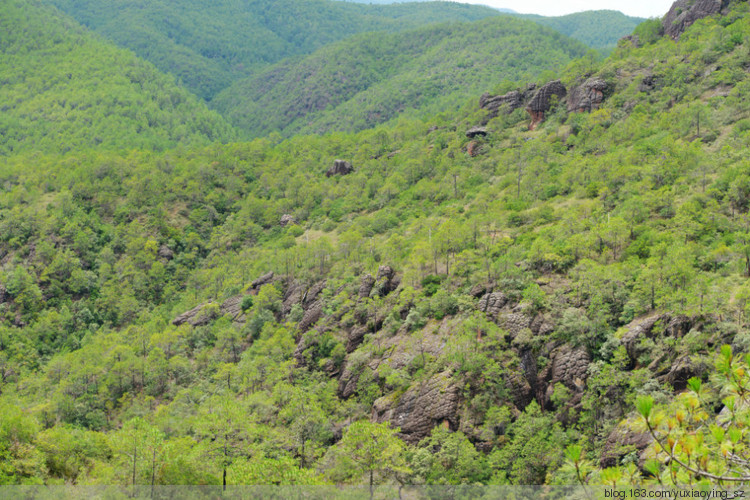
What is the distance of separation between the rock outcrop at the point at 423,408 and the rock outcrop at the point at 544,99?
78859 mm

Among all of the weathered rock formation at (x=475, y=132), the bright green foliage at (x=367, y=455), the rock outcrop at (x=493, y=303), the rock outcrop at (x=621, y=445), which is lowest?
the bright green foliage at (x=367, y=455)

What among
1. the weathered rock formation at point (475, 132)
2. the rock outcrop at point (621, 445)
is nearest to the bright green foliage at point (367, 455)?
the rock outcrop at point (621, 445)

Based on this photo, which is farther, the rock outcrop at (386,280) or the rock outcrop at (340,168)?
the rock outcrop at (340,168)

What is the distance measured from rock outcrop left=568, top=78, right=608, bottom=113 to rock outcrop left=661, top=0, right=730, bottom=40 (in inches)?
882

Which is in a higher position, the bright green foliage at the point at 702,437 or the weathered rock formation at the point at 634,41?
the weathered rock formation at the point at 634,41

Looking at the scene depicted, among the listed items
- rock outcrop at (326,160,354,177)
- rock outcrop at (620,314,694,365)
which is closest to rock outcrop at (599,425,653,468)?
rock outcrop at (620,314,694,365)

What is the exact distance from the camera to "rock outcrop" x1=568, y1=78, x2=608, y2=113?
351ft

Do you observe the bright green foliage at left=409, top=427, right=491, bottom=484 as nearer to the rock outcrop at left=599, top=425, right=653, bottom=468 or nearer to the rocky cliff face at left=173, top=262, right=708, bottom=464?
the rocky cliff face at left=173, top=262, right=708, bottom=464

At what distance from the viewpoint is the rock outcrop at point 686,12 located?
109806 mm

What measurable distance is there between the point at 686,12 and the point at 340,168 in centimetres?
7718

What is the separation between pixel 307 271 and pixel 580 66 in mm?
73876

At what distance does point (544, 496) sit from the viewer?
37625mm

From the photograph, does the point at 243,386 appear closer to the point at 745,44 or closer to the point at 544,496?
the point at 544,496

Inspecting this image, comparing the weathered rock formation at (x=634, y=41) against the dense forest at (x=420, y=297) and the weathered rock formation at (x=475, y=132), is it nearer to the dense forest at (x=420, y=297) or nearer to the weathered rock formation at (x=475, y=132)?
the dense forest at (x=420, y=297)
